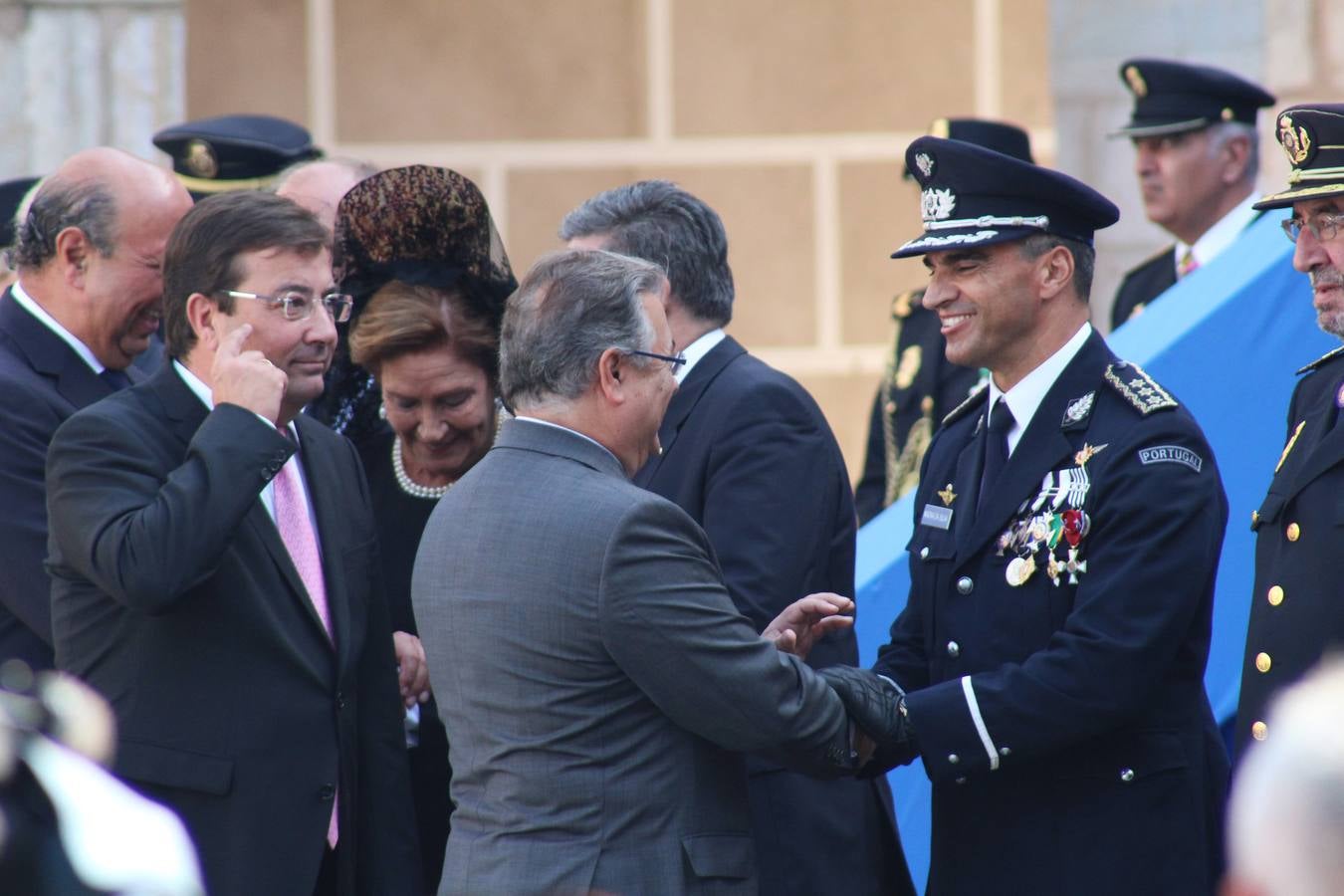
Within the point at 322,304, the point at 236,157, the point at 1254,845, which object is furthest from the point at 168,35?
the point at 1254,845

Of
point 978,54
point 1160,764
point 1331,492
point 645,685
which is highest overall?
point 978,54

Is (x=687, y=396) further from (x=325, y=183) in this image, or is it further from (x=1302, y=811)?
(x=1302, y=811)

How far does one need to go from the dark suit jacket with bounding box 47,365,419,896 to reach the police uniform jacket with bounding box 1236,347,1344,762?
5.01ft

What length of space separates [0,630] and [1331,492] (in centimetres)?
236

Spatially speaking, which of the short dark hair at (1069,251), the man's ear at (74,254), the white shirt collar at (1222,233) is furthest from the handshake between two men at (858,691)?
the white shirt collar at (1222,233)

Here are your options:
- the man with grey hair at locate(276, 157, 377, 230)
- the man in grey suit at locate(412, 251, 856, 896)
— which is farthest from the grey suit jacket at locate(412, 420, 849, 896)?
the man with grey hair at locate(276, 157, 377, 230)

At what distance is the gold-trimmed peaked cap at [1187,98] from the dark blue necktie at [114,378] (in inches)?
128

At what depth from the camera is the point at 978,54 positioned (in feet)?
22.6

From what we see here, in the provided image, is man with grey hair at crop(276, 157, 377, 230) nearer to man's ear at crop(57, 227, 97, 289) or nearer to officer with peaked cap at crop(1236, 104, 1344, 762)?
man's ear at crop(57, 227, 97, 289)

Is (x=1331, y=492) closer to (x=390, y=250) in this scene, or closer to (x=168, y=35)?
(x=390, y=250)

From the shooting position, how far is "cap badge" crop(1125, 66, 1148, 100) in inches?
231

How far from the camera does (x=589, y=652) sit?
275 cm

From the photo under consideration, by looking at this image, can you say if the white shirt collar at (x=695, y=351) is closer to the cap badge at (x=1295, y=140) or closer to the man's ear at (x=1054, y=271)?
the man's ear at (x=1054, y=271)

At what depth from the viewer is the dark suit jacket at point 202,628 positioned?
2.99 m
